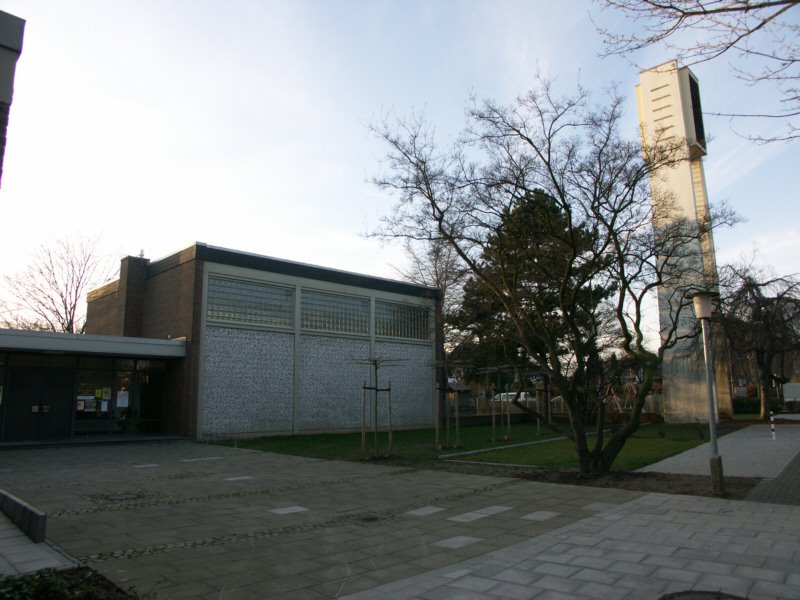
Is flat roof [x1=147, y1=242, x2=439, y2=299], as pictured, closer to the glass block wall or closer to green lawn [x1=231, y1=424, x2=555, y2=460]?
the glass block wall

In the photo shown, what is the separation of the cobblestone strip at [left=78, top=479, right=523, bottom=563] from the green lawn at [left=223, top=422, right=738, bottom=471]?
5810 mm

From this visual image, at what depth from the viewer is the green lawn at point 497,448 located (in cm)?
1523

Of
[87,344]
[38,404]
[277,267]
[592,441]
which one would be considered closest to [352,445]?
[592,441]

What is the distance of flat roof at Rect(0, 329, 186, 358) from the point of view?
767 inches

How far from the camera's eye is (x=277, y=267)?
25516 millimetres

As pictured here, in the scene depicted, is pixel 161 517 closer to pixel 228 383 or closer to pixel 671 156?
pixel 671 156

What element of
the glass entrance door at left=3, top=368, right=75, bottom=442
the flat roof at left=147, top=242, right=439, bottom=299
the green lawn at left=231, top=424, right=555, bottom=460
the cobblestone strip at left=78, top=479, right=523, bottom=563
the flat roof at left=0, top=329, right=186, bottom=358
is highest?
the flat roof at left=147, top=242, right=439, bottom=299

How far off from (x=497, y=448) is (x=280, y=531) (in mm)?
12574

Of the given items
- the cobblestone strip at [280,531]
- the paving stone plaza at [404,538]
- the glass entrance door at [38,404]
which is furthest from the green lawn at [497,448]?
the glass entrance door at [38,404]

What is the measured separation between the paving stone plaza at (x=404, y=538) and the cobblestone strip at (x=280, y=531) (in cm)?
3

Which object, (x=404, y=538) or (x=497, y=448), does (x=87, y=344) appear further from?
(x=404, y=538)

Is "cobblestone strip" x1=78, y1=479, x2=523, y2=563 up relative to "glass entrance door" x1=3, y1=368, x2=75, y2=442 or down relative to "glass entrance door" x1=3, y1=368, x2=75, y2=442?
down

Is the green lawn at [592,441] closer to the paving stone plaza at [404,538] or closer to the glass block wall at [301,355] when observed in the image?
the paving stone plaza at [404,538]

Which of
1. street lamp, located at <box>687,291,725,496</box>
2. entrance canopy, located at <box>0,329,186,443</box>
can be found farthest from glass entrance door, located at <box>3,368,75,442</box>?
street lamp, located at <box>687,291,725,496</box>
